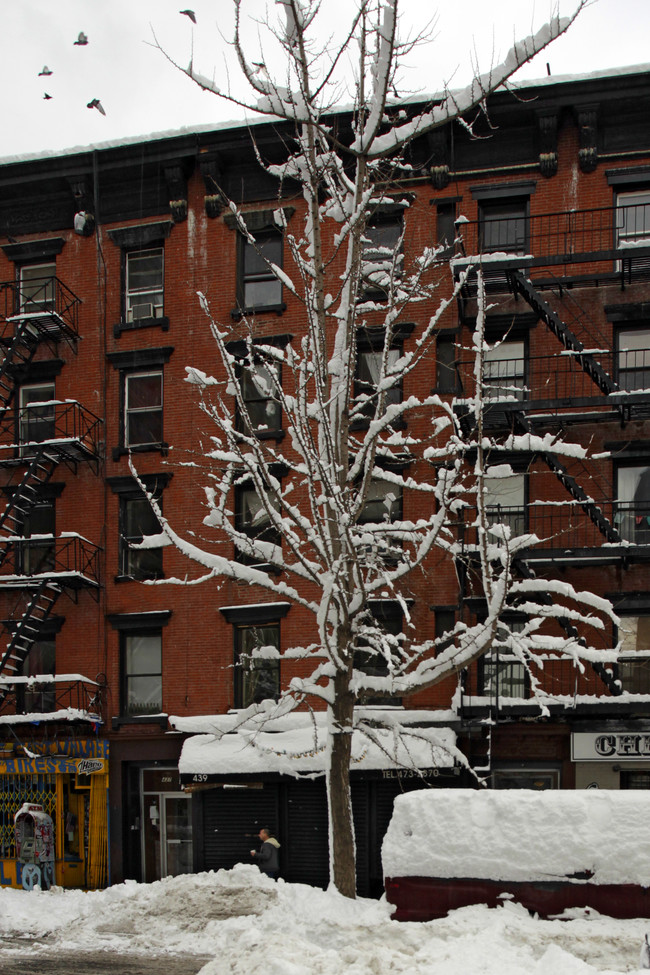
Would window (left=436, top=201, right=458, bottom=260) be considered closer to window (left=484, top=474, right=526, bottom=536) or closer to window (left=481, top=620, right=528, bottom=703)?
window (left=484, top=474, right=526, bottom=536)

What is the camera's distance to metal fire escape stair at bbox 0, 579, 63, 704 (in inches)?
854

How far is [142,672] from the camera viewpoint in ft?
74.8

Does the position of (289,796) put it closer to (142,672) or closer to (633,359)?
(142,672)

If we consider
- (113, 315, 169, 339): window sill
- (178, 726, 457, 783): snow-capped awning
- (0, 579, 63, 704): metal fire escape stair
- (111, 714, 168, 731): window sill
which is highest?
(113, 315, 169, 339): window sill

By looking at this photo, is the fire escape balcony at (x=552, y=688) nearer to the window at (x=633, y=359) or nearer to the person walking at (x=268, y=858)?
the person walking at (x=268, y=858)

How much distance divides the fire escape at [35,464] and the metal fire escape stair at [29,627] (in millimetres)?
23

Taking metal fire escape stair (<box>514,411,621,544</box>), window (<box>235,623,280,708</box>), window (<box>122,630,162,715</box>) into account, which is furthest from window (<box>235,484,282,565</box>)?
metal fire escape stair (<box>514,411,621,544</box>)

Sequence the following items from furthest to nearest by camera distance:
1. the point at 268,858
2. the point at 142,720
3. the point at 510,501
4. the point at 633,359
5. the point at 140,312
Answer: the point at 140,312 → the point at 142,720 → the point at 510,501 → the point at 633,359 → the point at 268,858

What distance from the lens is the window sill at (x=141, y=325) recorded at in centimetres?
2336

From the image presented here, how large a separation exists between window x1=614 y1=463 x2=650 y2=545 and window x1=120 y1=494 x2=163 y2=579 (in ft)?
33.4

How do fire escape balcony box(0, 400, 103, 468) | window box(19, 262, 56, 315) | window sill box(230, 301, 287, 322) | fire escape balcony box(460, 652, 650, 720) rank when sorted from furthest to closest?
1. window box(19, 262, 56, 315)
2. fire escape balcony box(0, 400, 103, 468)
3. window sill box(230, 301, 287, 322)
4. fire escape balcony box(460, 652, 650, 720)

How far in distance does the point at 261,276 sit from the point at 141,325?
3088mm

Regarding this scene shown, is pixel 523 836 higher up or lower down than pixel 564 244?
lower down

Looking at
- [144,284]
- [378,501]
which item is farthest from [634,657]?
[144,284]
